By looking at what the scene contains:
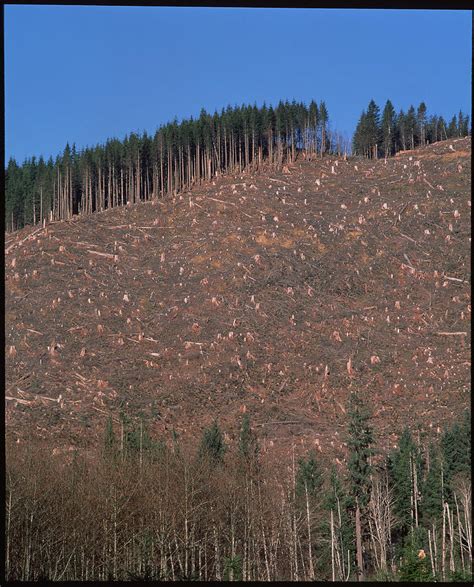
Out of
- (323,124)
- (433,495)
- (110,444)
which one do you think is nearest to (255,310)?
(110,444)

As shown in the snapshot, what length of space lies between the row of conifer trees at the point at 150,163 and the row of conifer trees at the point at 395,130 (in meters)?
7.01

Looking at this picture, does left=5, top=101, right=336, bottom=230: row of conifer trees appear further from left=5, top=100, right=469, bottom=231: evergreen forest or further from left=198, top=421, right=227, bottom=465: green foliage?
left=198, top=421, right=227, bottom=465: green foliage

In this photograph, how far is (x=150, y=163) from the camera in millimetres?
65062

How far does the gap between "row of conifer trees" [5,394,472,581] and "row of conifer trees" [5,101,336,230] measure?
131ft

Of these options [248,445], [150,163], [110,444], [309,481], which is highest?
[150,163]

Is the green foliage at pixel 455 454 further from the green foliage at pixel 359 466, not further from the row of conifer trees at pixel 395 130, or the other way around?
the row of conifer trees at pixel 395 130

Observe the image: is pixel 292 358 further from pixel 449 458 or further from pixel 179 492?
pixel 179 492

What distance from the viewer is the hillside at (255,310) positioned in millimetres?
35219

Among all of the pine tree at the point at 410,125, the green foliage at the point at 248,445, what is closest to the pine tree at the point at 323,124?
the pine tree at the point at 410,125

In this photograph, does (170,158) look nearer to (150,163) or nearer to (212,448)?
(150,163)

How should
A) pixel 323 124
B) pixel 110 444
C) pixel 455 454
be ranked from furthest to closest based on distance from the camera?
pixel 323 124, pixel 110 444, pixel 455 454

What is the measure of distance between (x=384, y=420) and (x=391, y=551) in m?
11.3

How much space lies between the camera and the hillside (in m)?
35.2

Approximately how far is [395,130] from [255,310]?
3603 centimetres
